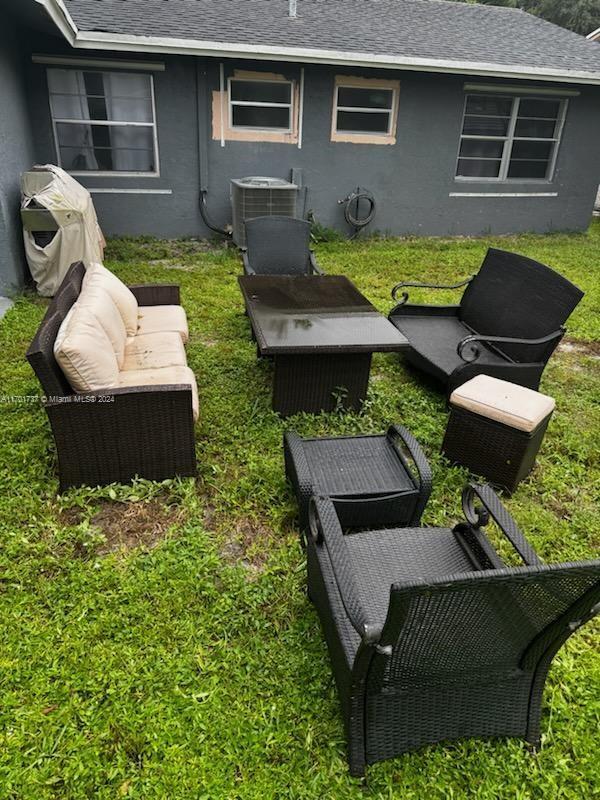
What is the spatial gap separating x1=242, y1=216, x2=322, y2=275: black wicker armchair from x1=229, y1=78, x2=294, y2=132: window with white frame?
3534mm

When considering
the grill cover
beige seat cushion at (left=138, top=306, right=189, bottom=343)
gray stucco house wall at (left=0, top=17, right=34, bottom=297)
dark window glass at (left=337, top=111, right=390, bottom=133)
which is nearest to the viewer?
beige seat cushion at (left=138, top=306, right=189, bottom=343)

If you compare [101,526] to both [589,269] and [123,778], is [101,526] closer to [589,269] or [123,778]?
[123,778]

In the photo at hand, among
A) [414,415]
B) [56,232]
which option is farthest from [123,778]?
[56,232]

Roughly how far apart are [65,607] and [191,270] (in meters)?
5.21

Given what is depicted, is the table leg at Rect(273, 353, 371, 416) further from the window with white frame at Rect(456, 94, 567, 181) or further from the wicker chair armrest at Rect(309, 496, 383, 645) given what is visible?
the window with white frame at Rect(456, 94, 567, 181)

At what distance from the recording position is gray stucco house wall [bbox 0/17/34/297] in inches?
211

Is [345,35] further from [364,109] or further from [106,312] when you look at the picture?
[106,312]

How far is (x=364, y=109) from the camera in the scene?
27.3 feet

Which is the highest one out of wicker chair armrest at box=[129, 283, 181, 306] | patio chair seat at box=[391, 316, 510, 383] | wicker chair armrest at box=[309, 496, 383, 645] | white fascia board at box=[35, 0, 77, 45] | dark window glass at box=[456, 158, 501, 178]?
white fascia board at box=[35, 0, 77, 45]

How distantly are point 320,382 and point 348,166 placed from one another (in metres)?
6.20

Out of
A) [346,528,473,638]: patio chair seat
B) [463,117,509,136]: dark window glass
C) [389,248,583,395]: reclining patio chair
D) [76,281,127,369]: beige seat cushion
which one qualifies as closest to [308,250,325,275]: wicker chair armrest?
[389,248,583,395]: reclining patio chair

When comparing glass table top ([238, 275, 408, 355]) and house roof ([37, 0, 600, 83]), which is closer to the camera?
→ glass table top ([238, 275, 408, 355])

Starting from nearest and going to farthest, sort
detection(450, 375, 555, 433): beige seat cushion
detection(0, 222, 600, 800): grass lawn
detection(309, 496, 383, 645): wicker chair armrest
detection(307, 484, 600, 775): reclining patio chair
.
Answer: detection(307, 484, 600, 775): reclining patio chair, detection(309, 496, 383, 645): wicker chair armrest, detection(0, 222, 600, 800): grass lawn, detection(450, 375, 555, 433): beige seat cushion

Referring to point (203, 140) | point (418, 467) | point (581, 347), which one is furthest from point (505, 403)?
point (203, 140)
